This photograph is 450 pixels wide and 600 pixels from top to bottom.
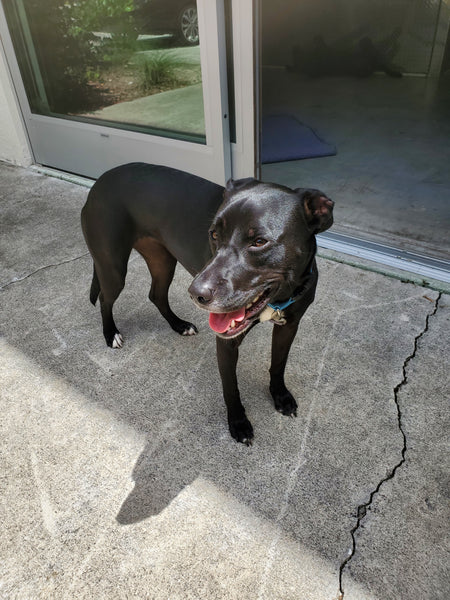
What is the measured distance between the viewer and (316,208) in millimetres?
1707

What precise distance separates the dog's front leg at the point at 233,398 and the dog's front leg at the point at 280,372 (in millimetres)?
215

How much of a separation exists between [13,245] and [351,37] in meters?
8.02

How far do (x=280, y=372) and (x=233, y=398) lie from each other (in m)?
0.30

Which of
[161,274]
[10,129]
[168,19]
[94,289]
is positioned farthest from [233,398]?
[10,129]

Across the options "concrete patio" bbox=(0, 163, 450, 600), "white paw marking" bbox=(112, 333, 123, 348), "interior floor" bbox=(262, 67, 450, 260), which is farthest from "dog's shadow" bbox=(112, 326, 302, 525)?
"interior floor" bbox=(262, 67, 450, 260)

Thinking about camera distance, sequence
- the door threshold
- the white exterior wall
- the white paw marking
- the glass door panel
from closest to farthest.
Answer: the white paw marking
the door threshold
the glass door panel
the white exterior wall

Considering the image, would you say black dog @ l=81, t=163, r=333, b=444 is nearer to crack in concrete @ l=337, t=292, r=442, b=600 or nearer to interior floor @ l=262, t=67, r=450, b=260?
crack in concrete @ l=337, t=292, r=442, b=600

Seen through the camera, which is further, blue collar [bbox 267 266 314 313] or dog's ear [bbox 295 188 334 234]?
blue collar [bbox 267 266 314 313]

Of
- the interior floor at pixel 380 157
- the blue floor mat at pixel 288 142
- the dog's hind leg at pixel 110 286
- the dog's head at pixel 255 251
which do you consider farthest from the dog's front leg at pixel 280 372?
the blue floor mat at pixel 288 142

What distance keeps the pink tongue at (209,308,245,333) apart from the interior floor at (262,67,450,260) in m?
2.21

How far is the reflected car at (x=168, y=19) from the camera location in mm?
3451

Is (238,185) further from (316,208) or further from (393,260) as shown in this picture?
(393,260)

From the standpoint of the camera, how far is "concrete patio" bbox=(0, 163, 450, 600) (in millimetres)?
1700

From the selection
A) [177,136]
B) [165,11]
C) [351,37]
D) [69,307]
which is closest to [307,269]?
[69,307]
